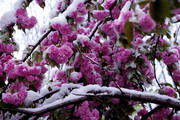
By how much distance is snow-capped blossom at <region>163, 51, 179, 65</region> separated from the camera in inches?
69.2

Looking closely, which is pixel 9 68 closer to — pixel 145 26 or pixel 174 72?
pixel 145 26

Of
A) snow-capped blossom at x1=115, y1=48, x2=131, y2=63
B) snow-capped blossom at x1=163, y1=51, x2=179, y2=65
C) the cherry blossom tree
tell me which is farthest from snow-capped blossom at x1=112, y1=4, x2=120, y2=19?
snow-capped blossom at x1=163, y1=51, x2=179, y2=65

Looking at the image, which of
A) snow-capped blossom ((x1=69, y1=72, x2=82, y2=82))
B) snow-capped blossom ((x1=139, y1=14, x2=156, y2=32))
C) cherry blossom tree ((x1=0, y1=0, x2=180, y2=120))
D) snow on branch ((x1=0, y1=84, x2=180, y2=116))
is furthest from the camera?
snow-capped blossom ((x1=69, y1=72, x2=82, y2=82))

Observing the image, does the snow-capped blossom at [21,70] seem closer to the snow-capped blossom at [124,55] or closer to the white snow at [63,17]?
the white snow at [63,17]

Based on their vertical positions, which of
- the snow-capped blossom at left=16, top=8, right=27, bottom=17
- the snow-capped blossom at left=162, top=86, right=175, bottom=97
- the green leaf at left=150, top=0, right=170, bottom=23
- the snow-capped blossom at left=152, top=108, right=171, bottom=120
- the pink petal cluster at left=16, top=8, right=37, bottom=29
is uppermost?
the snow-capped blossom at left=16, top=8, right=27, bottom=17

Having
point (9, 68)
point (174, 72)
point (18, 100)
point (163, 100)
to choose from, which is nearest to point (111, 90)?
point (163, 100)

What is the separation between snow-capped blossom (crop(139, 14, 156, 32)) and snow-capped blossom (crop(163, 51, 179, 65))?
1298 mm

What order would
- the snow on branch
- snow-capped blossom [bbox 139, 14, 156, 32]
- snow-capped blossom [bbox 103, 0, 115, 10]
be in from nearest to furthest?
snow-capped blossom [bbox 139, 14, 156, 32], the snow on branch, snow-capped blossom [bbox 103, 0, 115, 10]

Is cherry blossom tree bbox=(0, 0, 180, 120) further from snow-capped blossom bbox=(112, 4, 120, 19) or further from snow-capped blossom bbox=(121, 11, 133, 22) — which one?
snow-capped blossom bbox=(121, 11, 133, 22)

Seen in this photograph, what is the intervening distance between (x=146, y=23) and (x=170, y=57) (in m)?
1.31

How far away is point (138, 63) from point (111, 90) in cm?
58

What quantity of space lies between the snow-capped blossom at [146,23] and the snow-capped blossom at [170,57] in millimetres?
1298

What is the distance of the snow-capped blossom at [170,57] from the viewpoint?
176 cm

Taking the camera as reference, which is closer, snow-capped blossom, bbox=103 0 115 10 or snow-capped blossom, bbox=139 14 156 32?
snow-capped blossom, bbox=139 14 156 32
